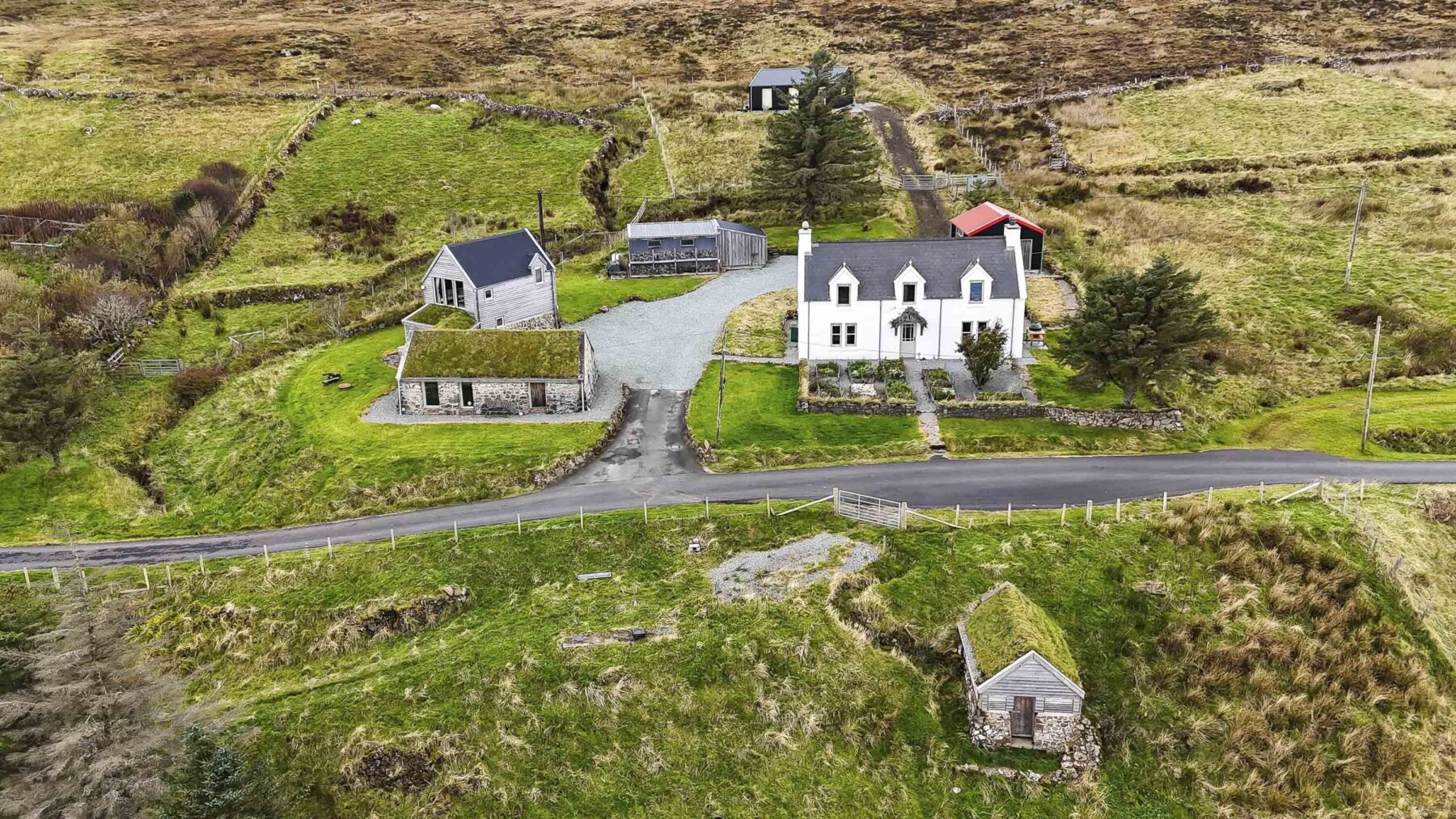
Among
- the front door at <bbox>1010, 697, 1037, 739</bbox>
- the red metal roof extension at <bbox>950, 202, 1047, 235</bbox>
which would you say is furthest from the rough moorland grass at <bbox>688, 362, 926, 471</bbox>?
the red metal roof extension at <bbox>950, 202, 1047, 235</bbox>

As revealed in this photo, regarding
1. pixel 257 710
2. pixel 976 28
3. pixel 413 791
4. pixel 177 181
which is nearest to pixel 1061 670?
pixel 413 791

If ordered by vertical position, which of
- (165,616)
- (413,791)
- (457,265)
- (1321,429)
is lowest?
(413,791)

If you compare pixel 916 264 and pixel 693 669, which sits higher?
pixel 916 264

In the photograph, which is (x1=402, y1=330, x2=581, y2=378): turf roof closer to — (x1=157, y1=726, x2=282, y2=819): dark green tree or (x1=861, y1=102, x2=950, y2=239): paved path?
(x1=157, y1=726, x2=282, y2=819): dark green tree

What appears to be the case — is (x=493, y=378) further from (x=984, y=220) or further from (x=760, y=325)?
(x=984, y=220)

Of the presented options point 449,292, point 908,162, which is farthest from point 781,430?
point 908,162

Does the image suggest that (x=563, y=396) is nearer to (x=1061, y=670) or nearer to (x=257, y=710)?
(x=257, y=710)
